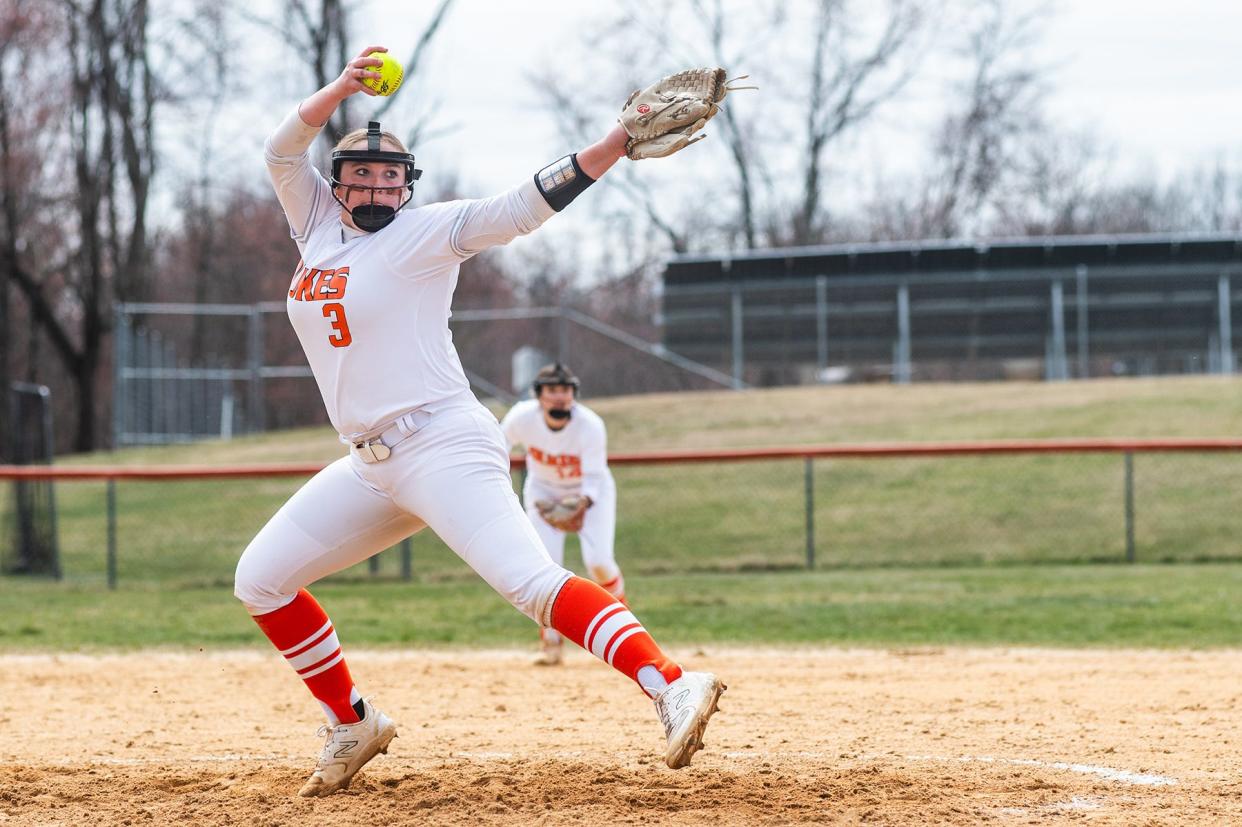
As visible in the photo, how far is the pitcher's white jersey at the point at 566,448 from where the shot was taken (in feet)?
31.1

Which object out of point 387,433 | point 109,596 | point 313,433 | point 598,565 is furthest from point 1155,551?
point 313,433

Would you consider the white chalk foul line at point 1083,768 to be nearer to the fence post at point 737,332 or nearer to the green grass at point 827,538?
the green grass at point 827,538

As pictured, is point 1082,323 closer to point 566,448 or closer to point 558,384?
point 566,448

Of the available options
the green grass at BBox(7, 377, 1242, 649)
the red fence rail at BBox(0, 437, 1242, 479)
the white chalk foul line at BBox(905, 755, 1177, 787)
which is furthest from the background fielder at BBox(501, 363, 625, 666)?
the white chalk foul line at BBox(905, 755, 1177, 787)

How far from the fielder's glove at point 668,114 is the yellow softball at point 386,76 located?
77 centimetres

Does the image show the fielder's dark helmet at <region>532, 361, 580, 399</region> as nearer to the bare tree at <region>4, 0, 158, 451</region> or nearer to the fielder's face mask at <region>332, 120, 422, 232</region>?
the fielder's face mask at <region>332, 120, 422, 232</region>

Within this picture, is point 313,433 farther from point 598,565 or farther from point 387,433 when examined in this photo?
point 387,433

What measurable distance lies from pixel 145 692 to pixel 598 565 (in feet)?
9.64


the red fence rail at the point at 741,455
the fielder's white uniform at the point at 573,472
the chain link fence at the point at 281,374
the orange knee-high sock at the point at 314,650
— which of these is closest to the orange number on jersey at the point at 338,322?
the orange knee-high sock at the point at 314,650

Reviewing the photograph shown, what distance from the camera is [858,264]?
92.8 feet

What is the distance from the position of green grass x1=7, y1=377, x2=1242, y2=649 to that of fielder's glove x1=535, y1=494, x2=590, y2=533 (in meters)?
1.33

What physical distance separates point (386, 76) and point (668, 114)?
936mm

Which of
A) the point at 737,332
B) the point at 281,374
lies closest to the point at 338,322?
the point at 281,374

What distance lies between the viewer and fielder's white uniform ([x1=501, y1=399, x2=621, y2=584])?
938 centimetres
